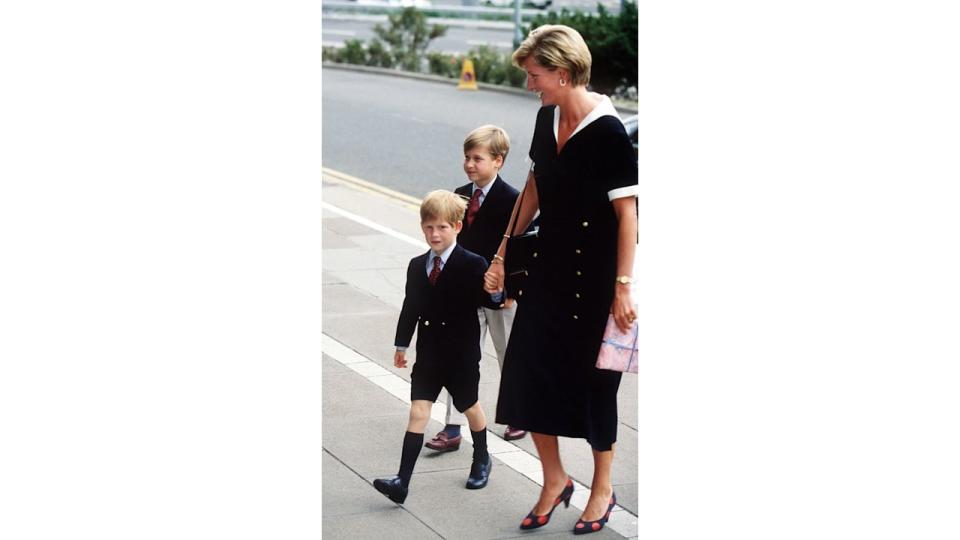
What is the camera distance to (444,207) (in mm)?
4664

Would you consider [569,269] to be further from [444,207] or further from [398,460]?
[398,460]

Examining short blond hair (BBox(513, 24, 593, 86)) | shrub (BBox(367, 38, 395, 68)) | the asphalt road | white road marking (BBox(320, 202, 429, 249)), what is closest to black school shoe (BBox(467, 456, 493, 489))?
short blond hair (BBox(513, 24, 593, 86))

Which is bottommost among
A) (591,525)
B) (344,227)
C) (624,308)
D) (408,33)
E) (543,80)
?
(591,525)

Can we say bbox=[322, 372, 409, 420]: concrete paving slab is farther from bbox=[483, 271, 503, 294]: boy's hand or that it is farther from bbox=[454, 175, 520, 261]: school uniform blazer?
bbox=[483, 271, 503, 294]: boy's hand

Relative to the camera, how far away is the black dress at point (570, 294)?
4.55m

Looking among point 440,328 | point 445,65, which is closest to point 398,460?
point 440,328

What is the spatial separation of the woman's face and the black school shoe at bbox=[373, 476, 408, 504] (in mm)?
1428

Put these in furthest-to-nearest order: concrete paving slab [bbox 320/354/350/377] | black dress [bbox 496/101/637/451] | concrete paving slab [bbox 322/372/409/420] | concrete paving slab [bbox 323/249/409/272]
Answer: concrete paving slab [bbox 323/249/409/272] < concrete paving slab [bbox 320/354/350/377] < concrete paving slab [bbox 322/372/409/420] < black dress [bbox 496/101/637/451]

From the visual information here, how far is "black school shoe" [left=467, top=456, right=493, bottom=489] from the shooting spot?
5.03 m

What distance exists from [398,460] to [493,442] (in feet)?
1.51

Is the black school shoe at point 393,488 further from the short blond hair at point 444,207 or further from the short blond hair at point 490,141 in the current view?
the short blond hair at point 490,141

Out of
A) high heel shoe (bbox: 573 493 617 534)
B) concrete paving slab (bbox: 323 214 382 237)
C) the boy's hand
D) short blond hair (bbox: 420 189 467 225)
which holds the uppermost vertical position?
short blond hair (bbox: 420 189 467 225)

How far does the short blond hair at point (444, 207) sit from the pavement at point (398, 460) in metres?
1.01

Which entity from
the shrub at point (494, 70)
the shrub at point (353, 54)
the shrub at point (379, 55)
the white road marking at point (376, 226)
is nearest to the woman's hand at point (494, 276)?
the white road marking at point (376, 226)
